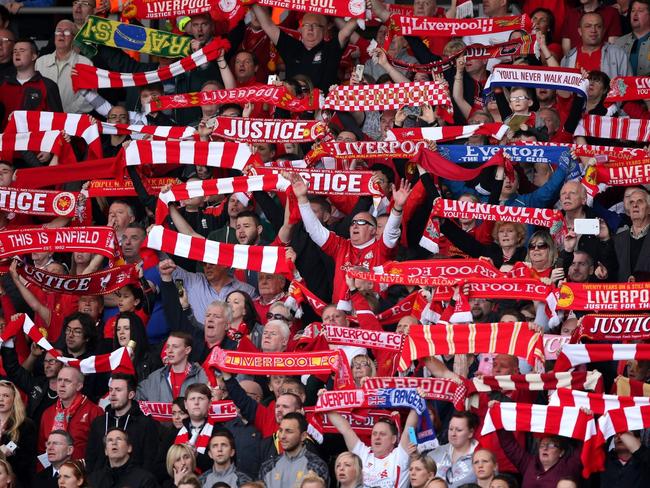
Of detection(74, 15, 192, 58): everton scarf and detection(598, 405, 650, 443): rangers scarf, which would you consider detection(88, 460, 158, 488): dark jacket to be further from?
detection(74, 15, 192, 58): everton scarf

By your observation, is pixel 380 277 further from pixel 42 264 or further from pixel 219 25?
pixel 219 25

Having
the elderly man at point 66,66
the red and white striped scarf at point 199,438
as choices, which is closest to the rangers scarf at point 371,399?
the red and white striped scarf at point 199,438

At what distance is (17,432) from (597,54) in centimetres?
678

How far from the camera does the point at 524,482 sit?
12508 millimetres

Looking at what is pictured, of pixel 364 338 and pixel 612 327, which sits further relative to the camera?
pixel 364 338

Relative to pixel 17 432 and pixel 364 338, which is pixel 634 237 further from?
pixel 17 432

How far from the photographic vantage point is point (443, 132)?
52.7 ft

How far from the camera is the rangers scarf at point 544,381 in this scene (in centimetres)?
1287

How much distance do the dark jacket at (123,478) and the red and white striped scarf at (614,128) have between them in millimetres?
5368

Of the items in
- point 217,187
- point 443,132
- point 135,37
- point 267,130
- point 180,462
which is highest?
point 135,37

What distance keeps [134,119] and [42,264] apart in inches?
83.8

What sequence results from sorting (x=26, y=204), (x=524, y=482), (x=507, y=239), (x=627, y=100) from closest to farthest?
(x=524, y=482), (x=507, y=239), (x=26, y=204), (x=627, y=100)

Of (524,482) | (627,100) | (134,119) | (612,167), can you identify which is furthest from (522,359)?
(134,119)

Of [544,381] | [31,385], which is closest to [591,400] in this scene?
[544,381]
